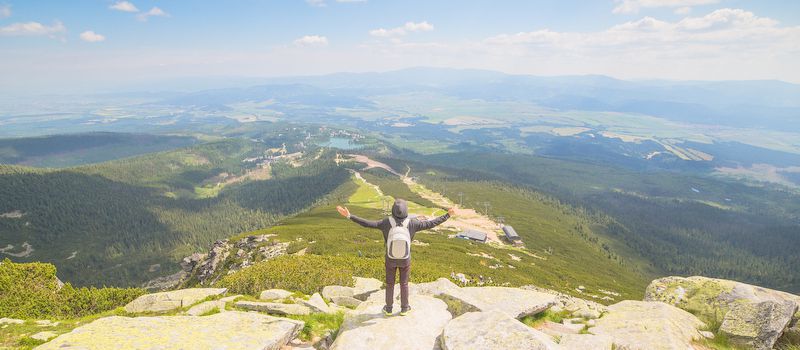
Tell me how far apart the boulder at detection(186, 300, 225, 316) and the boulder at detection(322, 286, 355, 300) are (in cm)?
677

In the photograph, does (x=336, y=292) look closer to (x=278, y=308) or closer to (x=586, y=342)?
(x=278, y=308)

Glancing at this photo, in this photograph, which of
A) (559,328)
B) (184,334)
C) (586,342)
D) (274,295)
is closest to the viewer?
(586,342)

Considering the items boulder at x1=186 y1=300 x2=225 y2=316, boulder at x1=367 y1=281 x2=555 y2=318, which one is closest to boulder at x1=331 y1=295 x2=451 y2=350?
boulder at x1=367 y1=281 x2=555 y2=318

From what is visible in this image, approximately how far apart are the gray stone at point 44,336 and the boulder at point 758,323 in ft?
102

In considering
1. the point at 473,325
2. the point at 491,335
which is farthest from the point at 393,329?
the point at 491,335

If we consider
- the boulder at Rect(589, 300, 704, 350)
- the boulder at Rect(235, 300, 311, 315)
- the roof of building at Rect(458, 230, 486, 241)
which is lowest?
the roof of building at Rect(458, 230, 486, 241)

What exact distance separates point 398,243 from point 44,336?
17.7 m

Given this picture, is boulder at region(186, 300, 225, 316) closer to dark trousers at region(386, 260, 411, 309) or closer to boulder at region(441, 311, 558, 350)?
dark trousers at region(386, 260, 411, 309)

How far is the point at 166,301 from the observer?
24281 millimetres

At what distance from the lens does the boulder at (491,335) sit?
38.3 feet

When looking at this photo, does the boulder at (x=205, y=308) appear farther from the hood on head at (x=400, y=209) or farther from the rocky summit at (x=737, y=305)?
the rocky summit at (x=737, y=305)

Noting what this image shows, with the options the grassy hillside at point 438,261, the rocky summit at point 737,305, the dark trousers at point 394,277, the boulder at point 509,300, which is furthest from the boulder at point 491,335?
the grassy hillside at point 438,261

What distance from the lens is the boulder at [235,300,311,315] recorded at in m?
19.5

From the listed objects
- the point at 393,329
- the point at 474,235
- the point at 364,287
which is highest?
Answer: the point at 393,329
